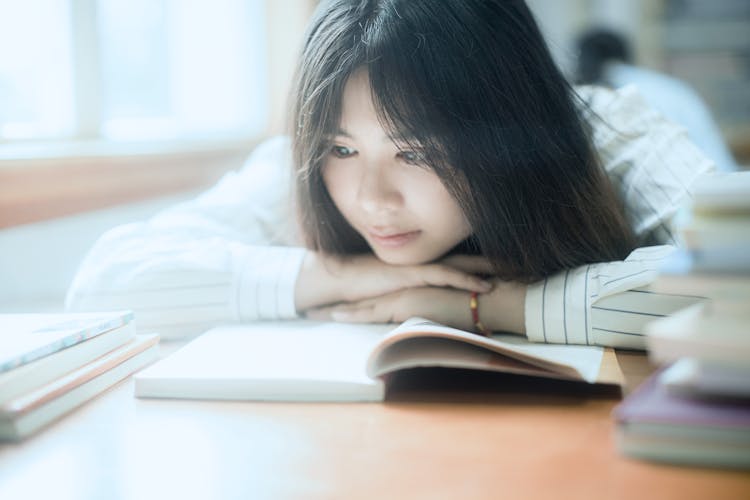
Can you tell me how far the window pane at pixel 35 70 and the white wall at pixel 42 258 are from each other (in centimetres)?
20

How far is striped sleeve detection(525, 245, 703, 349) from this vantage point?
0.78m

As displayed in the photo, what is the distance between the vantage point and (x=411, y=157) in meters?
0.87

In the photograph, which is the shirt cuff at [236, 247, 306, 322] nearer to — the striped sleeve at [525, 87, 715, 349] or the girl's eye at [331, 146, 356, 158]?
Result: the girl's eye at [331, 146, 356, 158]

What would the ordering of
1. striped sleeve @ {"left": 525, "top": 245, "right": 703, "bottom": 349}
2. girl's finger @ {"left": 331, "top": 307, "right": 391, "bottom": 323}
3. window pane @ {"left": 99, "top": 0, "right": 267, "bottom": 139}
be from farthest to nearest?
window pane @ {"left": 99, "top": 0, "right": 267, "bottom": 139}, girl's finger @ {"left": 331, "top": 307, "right": 391, "bottom": 323}, striped sleeve @ {"left": 525, "top": 245, "right": 703, "bottom": 349}

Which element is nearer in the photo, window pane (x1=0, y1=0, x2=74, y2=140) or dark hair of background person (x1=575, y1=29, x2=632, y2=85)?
window pane (x1=0, y1=0, x2=74, y2=140)

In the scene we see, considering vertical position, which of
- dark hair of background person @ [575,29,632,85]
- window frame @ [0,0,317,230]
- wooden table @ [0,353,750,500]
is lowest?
wooden table @ [0,353,750,500]

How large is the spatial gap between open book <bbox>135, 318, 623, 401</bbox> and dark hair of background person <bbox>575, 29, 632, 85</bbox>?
Result: 2243mm

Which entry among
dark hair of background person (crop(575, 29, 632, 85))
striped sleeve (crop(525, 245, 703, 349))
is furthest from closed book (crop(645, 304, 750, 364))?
dark hair of background person (crop(575, 29, 632, 85))

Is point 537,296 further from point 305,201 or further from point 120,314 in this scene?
point 120,314

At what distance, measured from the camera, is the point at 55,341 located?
0.64m

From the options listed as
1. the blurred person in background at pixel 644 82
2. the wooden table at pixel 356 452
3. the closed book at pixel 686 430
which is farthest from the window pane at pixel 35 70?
the blurred person in background at pixel 644 82

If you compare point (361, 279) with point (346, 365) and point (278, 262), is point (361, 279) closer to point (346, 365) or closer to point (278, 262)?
point (278, 262)

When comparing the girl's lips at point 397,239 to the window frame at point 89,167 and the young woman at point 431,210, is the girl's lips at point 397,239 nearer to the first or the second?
the young woman at point 431,210

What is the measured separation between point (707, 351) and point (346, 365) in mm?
326
